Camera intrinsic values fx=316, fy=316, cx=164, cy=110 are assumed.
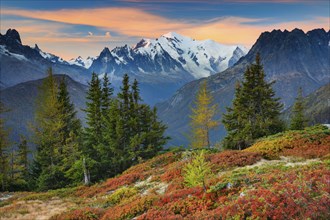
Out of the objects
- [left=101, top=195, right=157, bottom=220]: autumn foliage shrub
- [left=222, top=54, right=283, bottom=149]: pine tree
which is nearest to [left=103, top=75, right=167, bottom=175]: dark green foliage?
[left=222, top=54, right=283, bottom=149]: pine tree

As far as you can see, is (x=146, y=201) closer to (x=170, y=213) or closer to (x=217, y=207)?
(x=170, y=213)

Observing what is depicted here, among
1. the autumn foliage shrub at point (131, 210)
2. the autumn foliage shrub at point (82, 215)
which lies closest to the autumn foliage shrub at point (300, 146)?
the autumn foliage shrub at point (131, 210)

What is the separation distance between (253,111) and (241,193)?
3192 cm

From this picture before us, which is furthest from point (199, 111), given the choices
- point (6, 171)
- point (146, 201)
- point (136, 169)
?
point (146, 201)

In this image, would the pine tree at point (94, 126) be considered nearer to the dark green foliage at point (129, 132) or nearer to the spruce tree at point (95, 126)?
the spruce tree at point (95, 126)

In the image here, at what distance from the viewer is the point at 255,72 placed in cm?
4591

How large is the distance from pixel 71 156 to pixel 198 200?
28.5m

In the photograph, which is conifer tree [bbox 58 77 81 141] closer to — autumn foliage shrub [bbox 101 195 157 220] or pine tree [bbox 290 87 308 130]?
autumn foliage shrub [bbox 101 195 157 220]

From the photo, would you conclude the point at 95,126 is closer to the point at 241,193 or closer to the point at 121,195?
the point at 121,195

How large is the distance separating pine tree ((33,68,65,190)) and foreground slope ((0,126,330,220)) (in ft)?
42.6

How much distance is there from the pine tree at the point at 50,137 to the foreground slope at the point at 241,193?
42.6 feet

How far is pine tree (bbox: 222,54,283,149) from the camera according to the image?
44781 millimetres

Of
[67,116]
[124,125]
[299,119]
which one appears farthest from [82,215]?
[299,119]

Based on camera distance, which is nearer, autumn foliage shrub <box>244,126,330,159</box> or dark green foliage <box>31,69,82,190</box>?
autumn foliage shrub <box>244,126,330,159</box>
